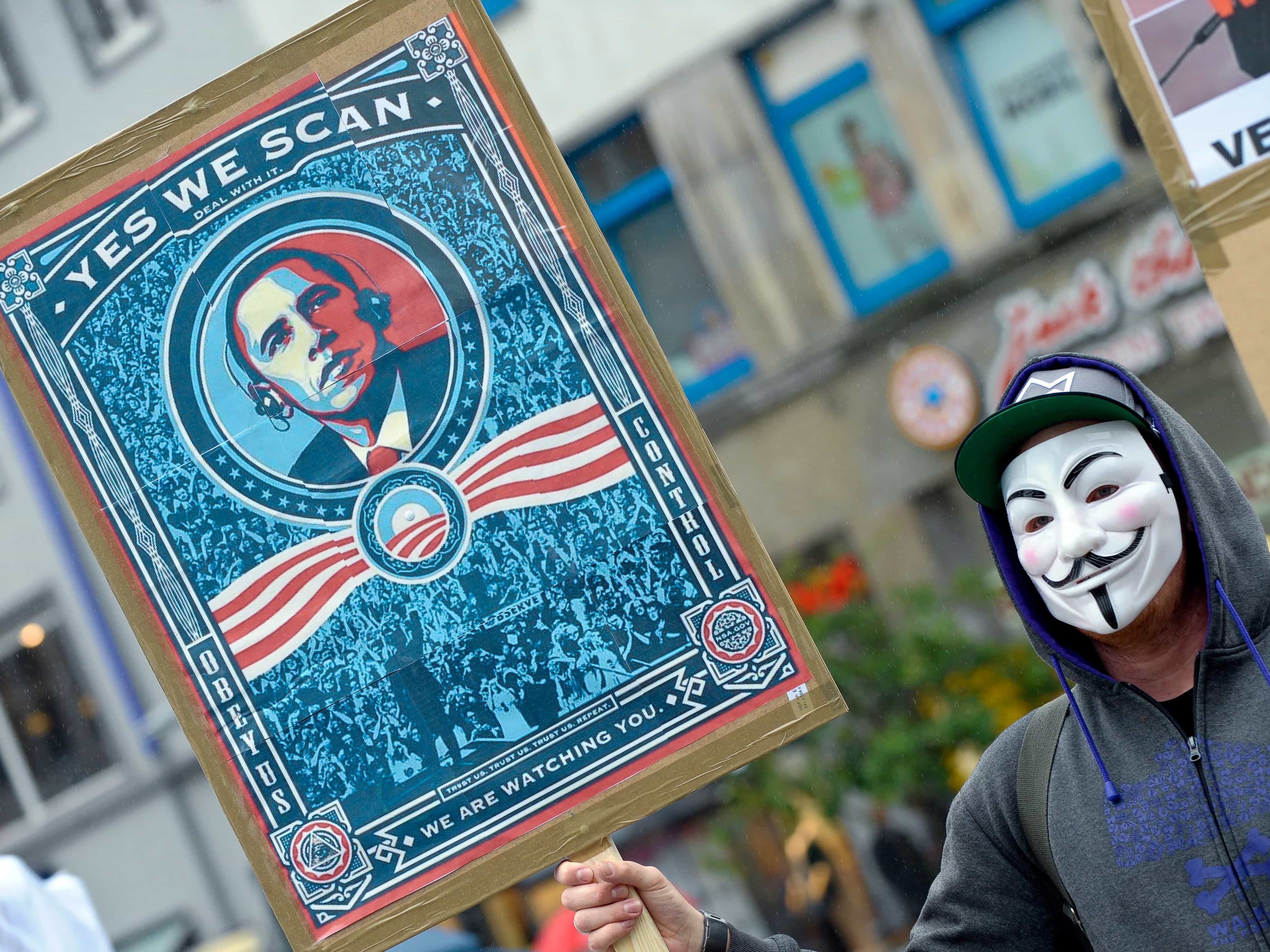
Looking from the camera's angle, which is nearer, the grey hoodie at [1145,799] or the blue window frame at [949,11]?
the grey hoodie at [1145,799]

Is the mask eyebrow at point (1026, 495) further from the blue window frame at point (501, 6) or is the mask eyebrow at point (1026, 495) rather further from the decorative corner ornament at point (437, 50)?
the blue window frame at point (501, 6)

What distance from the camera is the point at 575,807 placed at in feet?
6.83

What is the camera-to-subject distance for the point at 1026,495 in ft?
6.79

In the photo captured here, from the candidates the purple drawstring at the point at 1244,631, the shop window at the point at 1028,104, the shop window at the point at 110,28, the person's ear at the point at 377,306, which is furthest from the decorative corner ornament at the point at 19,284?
the shop window at the point at 110,28

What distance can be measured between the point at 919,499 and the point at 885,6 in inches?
114

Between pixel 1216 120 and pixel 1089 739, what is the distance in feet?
5.64

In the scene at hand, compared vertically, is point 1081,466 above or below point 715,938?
above

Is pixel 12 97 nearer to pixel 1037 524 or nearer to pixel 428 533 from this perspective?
pixel 428 533

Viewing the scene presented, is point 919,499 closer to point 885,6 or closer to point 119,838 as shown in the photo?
point 885,6

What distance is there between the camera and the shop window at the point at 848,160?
8.41 metres

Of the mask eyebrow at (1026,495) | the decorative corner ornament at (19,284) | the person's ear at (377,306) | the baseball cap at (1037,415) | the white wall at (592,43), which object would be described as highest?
the white wall at (592,43)

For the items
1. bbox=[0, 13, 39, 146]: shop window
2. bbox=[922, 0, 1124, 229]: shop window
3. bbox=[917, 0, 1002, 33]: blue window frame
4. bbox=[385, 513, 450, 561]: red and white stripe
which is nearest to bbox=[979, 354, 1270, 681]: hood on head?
bbox=[385, 513, 450, 561]: red and white stripe

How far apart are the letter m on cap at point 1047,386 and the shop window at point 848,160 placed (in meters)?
6.42

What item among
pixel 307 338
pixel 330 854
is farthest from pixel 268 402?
pixel 330 854
